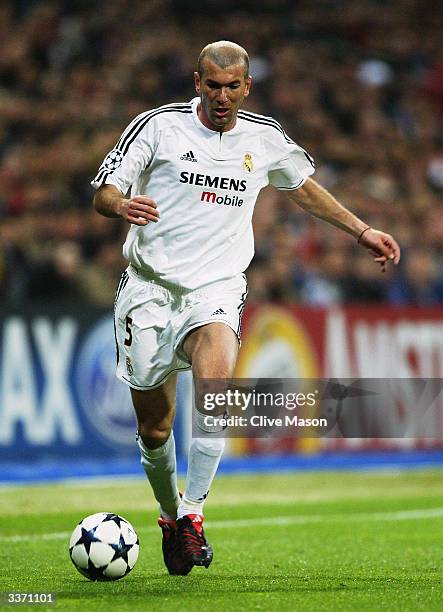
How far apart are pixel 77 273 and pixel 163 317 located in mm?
7058

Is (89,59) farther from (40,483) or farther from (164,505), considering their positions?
(164,505)

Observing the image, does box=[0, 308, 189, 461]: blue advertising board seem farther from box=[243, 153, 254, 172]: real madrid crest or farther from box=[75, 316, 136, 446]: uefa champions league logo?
box=[243, 153, 254, 172]: real madrid crest

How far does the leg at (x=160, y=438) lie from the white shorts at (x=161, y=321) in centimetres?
9

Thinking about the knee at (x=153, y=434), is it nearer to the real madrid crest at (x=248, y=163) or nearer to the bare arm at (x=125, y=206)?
the bare arm at (x=125, y=206)

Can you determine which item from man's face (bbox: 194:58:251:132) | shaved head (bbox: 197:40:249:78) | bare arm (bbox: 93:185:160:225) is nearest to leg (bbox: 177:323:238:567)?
bare arm (bbox: 93:185:160:225)

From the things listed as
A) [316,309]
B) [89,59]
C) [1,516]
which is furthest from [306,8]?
[1,516]

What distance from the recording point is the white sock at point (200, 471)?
5980 mm

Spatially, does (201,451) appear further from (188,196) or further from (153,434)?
(188,196)

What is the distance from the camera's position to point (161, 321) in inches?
245

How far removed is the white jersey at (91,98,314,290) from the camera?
6.20 metres

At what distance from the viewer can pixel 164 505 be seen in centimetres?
650

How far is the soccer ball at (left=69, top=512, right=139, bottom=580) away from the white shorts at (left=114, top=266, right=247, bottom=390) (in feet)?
2.48

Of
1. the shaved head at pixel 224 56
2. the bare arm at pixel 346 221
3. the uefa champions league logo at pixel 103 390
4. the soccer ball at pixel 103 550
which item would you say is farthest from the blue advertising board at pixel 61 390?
the shaved head at pixel 224 56

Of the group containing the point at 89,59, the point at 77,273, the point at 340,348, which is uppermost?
the point at 89,59
